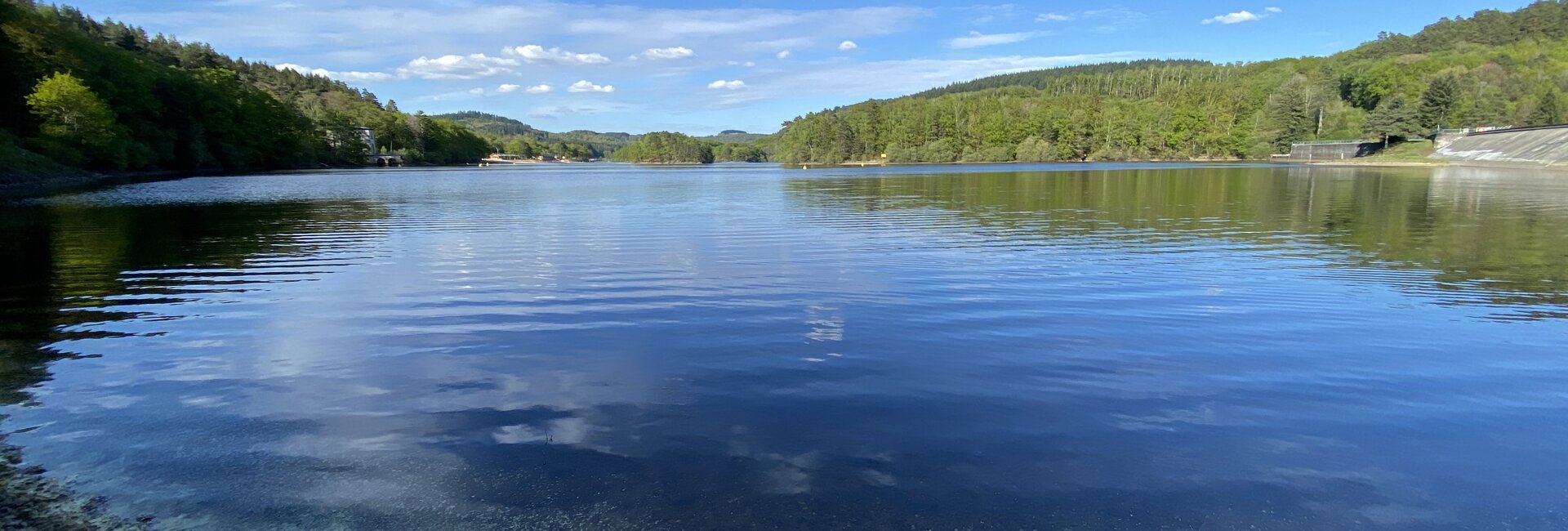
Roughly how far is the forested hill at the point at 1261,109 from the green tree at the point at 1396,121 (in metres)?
0.15

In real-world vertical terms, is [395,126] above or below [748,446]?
above

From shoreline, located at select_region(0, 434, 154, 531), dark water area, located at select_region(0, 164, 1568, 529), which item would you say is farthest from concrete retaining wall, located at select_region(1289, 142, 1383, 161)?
shoreline, located at select_region(0, 434, 154, 531)

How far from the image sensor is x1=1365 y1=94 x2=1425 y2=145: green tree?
101125 mm

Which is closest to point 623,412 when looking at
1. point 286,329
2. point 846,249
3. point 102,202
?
point 286,329

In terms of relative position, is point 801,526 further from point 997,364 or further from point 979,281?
point 979,281

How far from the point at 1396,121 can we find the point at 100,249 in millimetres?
128124

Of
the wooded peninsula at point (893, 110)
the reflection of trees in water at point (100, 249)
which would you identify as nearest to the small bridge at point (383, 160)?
the wooded peninsula at point (893, 110)

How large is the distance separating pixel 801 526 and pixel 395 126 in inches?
7086

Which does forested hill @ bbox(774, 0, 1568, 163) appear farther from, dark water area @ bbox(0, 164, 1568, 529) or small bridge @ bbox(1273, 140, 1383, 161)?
dark water area @ bbox(0, 164, 1568, 529)

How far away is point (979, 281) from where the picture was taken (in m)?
14.1

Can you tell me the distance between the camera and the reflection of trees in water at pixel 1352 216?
50.5ft

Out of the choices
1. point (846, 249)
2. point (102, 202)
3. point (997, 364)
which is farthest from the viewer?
point (102, 202)

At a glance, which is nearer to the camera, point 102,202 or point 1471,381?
point 1471,381

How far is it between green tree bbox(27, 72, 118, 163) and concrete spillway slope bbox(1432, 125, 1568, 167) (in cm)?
11472
